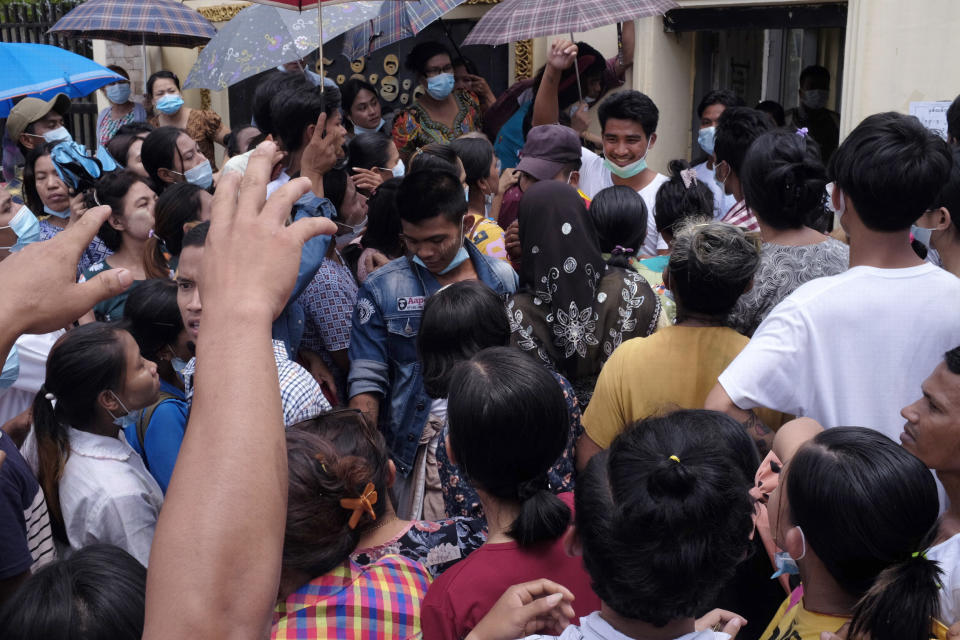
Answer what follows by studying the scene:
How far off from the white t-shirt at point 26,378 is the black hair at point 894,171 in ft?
8.94

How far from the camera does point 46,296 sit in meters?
1.21

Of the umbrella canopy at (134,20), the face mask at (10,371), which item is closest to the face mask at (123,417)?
the face mask at (10,371)

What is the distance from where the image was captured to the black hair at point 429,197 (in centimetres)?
342

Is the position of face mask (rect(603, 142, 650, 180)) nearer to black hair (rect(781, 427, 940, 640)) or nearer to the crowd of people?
the crowd of people

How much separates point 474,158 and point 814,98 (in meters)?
4.68

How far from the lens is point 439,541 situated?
7.43 ft

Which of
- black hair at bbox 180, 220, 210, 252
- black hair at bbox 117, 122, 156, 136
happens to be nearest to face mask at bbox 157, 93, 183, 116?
black hair at bbox 117, 122, 156, 136

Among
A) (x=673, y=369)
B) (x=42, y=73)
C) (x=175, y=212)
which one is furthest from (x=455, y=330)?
(x=42, y=73)

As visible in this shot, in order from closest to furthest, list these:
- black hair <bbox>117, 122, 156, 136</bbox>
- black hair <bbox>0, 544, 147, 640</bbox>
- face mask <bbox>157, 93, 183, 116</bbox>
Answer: black hair <bbox>0, 544, 147, 640</bbox> < black hair <bbox>117, 122, 156, 136</bbox> < face mask <bbox>157, 93, 183, 116</bbox>

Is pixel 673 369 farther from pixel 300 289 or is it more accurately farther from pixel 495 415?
pixel 300 289

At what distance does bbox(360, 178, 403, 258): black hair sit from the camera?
416 cm

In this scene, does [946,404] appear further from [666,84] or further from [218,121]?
[218,121]

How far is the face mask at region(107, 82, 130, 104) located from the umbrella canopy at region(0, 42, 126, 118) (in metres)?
1.83

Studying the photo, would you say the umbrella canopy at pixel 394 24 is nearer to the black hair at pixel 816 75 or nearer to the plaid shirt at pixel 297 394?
the black hair at pixel 816 75
